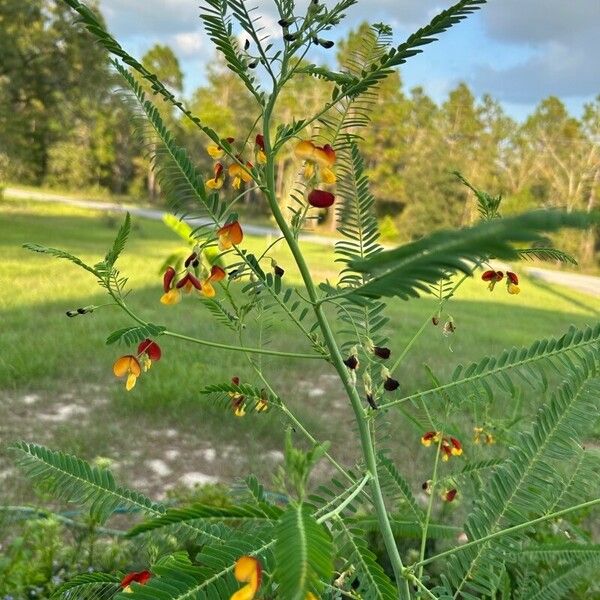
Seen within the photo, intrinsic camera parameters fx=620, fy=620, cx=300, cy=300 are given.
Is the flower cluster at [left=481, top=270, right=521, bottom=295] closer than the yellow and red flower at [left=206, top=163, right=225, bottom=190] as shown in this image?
No

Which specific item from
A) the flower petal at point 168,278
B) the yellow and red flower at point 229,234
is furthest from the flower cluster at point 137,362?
the yellow and red flower at point 229,234

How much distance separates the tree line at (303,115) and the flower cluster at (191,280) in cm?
486

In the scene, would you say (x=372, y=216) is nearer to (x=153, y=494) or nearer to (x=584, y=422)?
(x=584, y=422)

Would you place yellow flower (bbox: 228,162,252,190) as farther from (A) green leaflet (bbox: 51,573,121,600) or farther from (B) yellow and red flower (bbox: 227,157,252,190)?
(A) green leaflet (bbox: 51,573,121,600)

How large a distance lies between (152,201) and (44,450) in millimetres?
31066

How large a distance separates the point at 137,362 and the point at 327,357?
0.28 metres

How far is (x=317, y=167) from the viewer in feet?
2.45

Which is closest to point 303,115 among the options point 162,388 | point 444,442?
point 162,388

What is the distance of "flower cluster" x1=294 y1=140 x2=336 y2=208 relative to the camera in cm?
70

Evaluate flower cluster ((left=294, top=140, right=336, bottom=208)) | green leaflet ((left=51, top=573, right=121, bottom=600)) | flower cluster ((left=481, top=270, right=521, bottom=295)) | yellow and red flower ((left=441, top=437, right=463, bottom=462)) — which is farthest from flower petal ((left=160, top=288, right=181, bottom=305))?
yellow and red flower ((left=441, top=437, right=463, bottom=462))

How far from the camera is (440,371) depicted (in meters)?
4.51

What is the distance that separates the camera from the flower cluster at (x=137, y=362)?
0.86 metres

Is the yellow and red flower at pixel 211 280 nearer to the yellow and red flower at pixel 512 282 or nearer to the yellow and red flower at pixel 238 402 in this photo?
the yellow and red flower at pixel 238 402

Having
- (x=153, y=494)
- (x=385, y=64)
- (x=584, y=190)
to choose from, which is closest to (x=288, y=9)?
(x=385, y=64)
